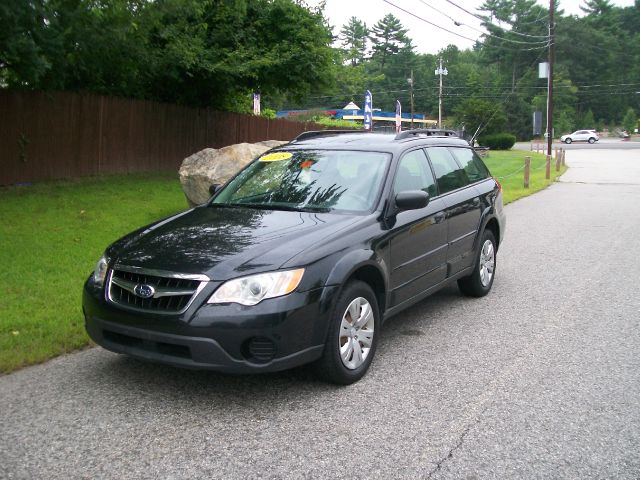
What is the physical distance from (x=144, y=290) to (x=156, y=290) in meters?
0.09

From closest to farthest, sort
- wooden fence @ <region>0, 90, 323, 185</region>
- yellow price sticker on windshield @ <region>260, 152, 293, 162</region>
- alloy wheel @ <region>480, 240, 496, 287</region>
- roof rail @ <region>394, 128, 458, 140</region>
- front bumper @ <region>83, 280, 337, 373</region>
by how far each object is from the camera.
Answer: front bumper @ <region>83, 280, 337, 373</region>
yellow price sticker on windshield @ <region>260, 152, 293, 162</region>
roof rail @ <region>394, 128, 458, 140</region>
alloy wheel @ <region>480, 240, 496, 287</region>
wooden fence @ <region>0, 90, 323, 185</region>

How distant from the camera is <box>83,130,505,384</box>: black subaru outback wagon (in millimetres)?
4020

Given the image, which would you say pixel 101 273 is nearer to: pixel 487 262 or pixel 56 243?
pixel 487 262

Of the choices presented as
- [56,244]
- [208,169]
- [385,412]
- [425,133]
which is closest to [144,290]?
[385,412]

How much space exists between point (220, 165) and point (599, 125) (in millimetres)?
98638

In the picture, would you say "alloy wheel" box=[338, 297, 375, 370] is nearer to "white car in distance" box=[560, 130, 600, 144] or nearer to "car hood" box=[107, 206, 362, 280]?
"car hood" box=[107, 206, 362, 280]

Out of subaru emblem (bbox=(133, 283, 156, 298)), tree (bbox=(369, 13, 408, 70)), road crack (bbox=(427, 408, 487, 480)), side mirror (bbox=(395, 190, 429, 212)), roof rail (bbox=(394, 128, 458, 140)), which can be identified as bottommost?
road crack (bbox=(427, 408, 487, 480))

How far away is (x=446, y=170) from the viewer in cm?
642

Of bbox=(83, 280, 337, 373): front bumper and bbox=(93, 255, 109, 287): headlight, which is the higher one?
bbox=(93, 255, 109, 287): headlight

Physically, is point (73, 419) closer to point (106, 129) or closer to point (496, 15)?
point (106, 129)

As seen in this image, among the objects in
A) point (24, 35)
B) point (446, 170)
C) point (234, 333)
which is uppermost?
point (24, 35)

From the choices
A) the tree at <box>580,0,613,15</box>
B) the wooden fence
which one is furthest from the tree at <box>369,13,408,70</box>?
the wooden fence

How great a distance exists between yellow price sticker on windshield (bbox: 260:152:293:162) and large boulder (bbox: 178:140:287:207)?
532cm

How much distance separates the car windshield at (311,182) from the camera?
5.23 meters
